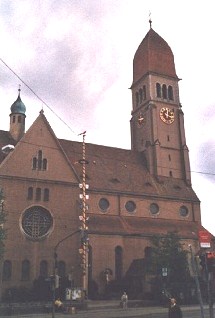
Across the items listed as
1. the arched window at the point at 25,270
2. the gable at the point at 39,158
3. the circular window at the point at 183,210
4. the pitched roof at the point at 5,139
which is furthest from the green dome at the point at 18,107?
the circular window at the point at 183,210

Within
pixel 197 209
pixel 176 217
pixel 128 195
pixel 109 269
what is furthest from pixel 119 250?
pixel 197 209

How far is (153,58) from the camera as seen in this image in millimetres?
69812

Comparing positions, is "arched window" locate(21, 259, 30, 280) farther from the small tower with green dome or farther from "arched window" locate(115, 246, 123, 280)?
the small tower with green dome

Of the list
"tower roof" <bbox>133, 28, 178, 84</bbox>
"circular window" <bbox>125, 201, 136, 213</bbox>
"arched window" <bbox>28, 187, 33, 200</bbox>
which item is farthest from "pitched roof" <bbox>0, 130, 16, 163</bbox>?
"tower roof" <bbox>133, 28, 178, 84</bbox>

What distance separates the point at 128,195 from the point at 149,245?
7599 millimetres

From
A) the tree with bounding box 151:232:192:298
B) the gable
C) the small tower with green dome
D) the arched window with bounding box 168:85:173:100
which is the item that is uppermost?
the arched window with bounding box 168:85:173:100

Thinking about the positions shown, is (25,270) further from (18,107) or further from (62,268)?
(18,107)

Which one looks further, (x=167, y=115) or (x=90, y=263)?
(x=167, y=115)

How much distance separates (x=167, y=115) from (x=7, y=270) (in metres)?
36.1

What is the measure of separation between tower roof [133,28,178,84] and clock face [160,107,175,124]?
6.71m

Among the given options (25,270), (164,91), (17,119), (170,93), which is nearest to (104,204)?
(25,270)

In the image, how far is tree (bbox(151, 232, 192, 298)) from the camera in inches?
1660

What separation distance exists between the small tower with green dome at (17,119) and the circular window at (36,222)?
11.5 m

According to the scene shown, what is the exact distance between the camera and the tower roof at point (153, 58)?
69625mm
